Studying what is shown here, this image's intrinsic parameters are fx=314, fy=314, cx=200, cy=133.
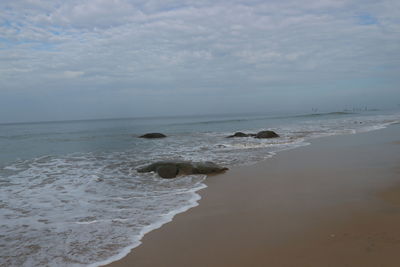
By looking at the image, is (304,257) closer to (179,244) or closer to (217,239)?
(217,239)

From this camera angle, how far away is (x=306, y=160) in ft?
37.4

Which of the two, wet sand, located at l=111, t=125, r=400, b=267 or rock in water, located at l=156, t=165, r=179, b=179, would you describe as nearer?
wet sand, located at l=111, t=125, r=400, b=267

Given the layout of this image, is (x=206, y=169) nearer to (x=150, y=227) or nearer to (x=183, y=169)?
(x=183, y=169)

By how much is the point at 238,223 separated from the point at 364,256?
1985mm

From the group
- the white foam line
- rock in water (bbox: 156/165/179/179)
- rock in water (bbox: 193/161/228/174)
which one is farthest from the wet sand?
rock in water (bbox: 156/165/179/179)

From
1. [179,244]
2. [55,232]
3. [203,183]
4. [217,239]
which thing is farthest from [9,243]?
[203,183]

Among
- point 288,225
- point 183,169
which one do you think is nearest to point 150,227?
point 288,225

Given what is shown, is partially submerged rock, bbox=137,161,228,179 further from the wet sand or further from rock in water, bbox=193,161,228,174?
the wet sand

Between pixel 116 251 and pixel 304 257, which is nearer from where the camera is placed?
pixel 304 257

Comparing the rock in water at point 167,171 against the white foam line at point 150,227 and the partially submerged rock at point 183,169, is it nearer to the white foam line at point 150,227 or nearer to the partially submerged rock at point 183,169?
the partially submerged rock at point 183,169

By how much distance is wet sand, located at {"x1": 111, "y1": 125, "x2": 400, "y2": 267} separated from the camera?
155 inches

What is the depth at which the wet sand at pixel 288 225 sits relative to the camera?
A: 3.94 m

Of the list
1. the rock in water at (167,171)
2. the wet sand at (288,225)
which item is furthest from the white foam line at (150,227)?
the rock in water at (167,171)

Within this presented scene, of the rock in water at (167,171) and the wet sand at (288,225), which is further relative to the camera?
the rock in water at (167,171)
